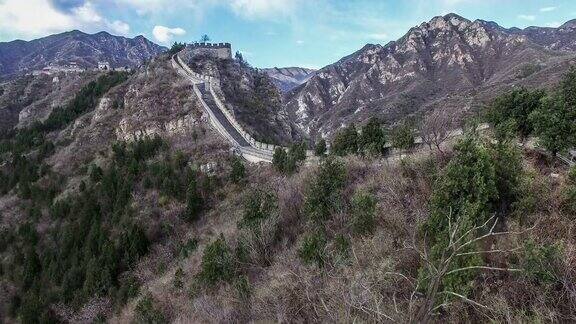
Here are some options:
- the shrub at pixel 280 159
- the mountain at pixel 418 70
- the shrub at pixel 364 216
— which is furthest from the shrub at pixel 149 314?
the mountain at pixel 418 70

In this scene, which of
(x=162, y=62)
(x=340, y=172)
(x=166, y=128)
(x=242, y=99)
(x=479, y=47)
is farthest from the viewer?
(x=479, y=47)

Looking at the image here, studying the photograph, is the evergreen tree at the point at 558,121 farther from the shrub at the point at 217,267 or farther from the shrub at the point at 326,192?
the shrub at the point at 217,267

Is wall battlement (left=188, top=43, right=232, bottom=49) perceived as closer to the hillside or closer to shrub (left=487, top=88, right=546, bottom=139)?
the hillside

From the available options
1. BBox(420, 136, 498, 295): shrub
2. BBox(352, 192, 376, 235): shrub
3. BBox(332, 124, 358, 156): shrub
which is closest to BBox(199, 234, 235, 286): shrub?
BBox(352, 192, 376, 235): shrub

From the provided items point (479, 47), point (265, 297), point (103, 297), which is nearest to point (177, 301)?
point (265, 297)

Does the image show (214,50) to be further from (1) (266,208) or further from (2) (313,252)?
(2) (313,252)

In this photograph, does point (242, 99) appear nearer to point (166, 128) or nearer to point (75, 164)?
point (166, 128)

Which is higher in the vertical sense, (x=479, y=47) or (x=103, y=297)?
(x=479, y=47)
